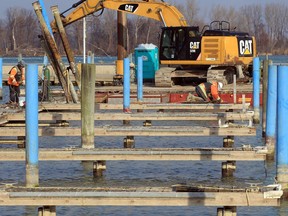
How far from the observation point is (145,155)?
1888 cm

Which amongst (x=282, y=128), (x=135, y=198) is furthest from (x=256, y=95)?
(x=135, y=198)

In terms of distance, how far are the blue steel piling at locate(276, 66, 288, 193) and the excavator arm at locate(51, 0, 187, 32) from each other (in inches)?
895

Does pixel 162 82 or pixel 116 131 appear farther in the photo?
pixel 162 82

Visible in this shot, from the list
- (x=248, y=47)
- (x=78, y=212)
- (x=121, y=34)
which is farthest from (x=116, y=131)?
(x=121, y=34)

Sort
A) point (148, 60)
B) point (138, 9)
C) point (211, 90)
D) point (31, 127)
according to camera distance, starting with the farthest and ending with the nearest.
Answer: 1. point (148, 60)
2. point (138, 9)
3. point (211, 90)
4. point (31, 127)

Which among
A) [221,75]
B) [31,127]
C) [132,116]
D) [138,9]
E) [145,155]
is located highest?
[138,9]

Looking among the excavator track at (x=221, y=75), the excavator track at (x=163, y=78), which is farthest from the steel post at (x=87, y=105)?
the excavator track at (x=163, y=78)

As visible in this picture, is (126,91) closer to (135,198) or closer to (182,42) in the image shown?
(182,42)

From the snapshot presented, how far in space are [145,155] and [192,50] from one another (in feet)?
63.6

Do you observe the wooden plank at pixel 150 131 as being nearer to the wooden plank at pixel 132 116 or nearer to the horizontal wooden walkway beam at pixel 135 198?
the wooden plank at pixel 132 116

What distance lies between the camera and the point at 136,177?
2106 cm

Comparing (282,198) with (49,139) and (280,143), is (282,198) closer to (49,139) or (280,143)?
(280,143)

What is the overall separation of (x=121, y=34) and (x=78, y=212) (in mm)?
28371

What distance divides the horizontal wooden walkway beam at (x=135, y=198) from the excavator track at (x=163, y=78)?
22541 mm
